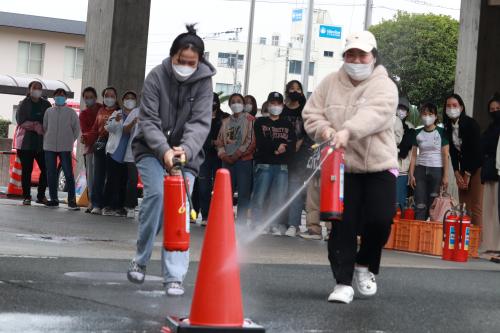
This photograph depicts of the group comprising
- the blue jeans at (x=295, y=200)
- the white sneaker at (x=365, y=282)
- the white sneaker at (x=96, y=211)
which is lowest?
the white sneaker at (x=96, y=211)

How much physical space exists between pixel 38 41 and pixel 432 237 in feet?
172

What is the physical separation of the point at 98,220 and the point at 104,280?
24.4 ft

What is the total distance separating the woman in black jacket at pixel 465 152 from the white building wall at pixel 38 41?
51364mm

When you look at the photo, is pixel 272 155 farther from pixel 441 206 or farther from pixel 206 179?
pixel 441 206

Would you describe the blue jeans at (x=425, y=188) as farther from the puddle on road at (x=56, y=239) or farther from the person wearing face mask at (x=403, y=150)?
the puddle on road at (x=56, y=239)

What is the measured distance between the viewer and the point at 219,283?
6.09m

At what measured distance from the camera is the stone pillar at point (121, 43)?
62.1 feet

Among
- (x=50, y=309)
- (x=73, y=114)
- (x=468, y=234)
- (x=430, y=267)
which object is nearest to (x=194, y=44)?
(x=50, y=309)

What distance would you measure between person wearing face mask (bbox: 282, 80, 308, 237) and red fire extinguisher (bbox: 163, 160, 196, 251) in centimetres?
858

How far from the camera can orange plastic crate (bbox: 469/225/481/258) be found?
14265mm

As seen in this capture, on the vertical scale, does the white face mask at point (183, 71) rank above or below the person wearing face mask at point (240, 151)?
above

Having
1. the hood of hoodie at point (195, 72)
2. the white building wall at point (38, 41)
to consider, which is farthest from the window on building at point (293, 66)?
the hood of hoodie at point (195, 72)

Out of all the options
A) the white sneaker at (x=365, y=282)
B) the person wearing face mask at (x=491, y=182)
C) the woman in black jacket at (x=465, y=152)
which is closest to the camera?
the white sneaker at (x=365, y=282)

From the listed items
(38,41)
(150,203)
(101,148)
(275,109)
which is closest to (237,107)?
(275,109)
